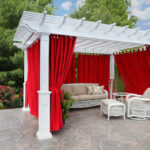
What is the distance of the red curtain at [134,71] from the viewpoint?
646 centimetres

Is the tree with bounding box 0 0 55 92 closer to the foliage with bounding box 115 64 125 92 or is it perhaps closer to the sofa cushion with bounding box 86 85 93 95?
the sofa cushion with bounding box 86 85 93 95

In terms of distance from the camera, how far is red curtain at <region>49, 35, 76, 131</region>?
3801 mm

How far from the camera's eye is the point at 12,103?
671 cm

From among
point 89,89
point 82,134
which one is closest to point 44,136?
point 82,134

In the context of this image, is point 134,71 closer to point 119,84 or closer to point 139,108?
point 119,84

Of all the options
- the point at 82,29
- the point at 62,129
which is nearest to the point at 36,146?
the point at 62,129

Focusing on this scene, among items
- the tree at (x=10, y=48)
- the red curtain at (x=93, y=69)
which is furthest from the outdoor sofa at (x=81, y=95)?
the tree at (x=10, y=48)

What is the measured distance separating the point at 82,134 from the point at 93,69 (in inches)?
166

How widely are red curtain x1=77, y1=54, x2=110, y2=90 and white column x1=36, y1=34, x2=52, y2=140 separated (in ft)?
12.2

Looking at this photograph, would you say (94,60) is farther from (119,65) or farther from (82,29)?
(82,29)

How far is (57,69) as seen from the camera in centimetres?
390

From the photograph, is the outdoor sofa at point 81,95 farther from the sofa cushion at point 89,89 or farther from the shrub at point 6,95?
the shrub at point 6,95

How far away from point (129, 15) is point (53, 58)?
17.6m

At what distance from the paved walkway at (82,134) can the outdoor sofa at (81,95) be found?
892mm
